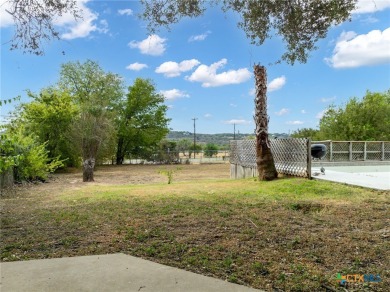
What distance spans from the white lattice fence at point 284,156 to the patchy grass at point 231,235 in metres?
3.53

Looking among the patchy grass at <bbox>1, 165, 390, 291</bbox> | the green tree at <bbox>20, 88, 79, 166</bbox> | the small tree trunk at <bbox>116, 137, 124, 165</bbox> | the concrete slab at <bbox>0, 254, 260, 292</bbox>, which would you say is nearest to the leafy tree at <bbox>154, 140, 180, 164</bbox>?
the small tree trunk at <bbox>116, 137, 124, 165</bbox>

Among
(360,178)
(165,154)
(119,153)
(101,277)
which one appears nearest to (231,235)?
(101,277)

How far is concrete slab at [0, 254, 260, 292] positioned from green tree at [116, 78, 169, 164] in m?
31.7

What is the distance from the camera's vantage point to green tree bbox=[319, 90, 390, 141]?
25.0 meters

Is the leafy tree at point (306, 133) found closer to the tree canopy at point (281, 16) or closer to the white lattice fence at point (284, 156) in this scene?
the white lattice fence at point (284, 156)

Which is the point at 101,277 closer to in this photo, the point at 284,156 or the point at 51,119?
the point at 284,156

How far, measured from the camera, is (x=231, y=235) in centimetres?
380

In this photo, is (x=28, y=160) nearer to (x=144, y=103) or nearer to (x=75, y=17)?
(x=75, y=17)

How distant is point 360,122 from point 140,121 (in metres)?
20.4

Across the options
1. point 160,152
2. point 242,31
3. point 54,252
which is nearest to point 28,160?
point 242,31

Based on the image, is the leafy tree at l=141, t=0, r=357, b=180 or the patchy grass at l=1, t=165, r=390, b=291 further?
the leafy tree at l=141, t=0, r=357, b=180

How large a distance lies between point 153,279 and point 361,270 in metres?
1.69

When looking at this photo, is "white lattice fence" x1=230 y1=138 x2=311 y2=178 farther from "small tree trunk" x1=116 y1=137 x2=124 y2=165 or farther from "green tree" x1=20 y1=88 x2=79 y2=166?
"small tree trunk" x1=116 y1=137 x2=124 y2=165

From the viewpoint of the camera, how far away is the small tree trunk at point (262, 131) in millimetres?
9984
